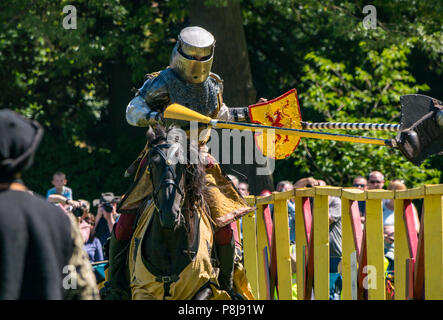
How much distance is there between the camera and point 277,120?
6512 millimetres

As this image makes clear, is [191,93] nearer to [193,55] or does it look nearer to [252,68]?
[193,55]

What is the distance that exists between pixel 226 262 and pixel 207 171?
64 centimetres

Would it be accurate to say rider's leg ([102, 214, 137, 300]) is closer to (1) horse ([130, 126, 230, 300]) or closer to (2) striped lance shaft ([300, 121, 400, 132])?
(1) horse ([130, 126, 230, 300])

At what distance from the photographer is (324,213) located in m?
6.53

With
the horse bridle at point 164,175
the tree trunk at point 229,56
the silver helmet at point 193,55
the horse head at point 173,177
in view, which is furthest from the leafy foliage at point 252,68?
the horse bridle at point 164,175

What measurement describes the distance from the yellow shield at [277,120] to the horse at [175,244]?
1027mm

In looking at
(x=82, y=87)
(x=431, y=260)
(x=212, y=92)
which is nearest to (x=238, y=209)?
(x=212, y=92)

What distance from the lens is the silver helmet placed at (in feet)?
18.7

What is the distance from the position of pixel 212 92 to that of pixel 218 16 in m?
6.76

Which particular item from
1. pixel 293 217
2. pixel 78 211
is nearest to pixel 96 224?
pixel 78 211

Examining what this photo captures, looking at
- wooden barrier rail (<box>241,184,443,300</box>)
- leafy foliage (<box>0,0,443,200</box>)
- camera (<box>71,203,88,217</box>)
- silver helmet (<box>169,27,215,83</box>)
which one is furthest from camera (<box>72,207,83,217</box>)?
leafy foliage (<box>0,0,443,200</box>)
